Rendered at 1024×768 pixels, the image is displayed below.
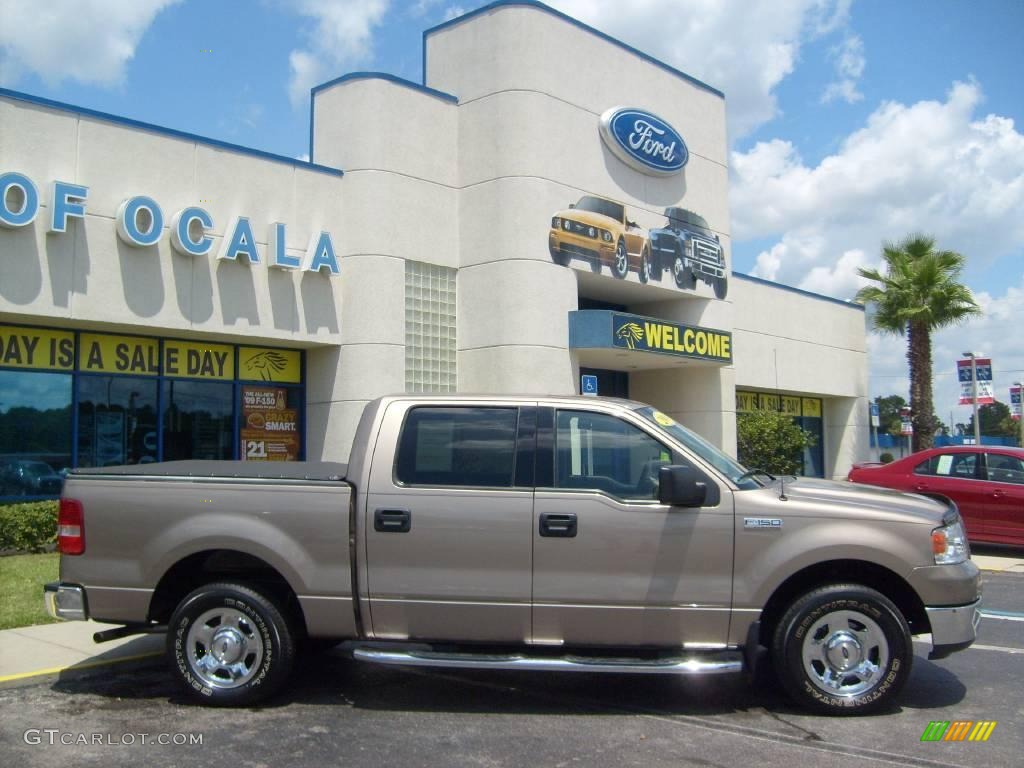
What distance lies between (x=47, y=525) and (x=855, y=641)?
11.7 m

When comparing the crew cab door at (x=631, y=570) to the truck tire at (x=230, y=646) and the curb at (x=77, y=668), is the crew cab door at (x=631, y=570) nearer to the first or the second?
the truck tire at (x=230, y=646)

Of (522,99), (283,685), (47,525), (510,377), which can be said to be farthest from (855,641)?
(522,99)

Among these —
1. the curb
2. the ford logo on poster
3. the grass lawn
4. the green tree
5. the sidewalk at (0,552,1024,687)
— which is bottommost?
the curb

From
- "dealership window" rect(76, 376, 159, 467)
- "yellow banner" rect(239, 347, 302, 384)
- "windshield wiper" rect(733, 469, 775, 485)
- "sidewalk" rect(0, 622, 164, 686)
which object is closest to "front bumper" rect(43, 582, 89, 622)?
"sidewalk" rect(0, 622, 164, 686)

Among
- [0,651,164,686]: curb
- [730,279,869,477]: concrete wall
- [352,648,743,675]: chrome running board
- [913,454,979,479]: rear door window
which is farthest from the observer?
[730,279,869,477]: concrete wall

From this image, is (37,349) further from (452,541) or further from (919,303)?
(919,303)

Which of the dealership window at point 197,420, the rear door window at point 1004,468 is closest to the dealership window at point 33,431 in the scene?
the dealership window at point 197,420

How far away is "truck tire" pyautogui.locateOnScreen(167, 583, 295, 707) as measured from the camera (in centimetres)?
605

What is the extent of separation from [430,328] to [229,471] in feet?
40.6

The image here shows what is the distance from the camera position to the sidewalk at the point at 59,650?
275 inches

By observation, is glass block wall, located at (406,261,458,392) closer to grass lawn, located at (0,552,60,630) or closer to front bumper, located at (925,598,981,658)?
grass lawn, located at (0,552,60,630)
